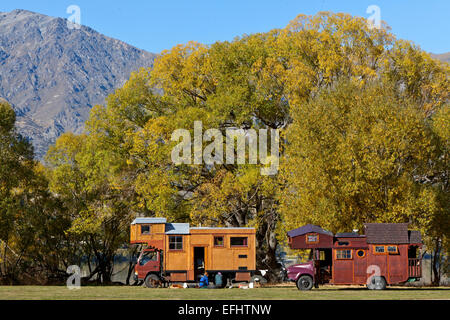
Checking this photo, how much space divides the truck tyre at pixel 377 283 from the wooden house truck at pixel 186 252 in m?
6.94

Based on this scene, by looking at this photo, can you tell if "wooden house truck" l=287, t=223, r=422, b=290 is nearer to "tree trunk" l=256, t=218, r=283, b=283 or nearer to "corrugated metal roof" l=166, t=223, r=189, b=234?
"corrugated metal roof" l=166, t=223, r=189, b=234

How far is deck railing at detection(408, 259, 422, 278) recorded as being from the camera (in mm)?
32344

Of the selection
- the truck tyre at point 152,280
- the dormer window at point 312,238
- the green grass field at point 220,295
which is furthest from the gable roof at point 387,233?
the truck tyre at point 152,280

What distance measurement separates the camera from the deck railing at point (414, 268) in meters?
32.3

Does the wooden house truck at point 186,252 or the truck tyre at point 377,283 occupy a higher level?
the wooden house truck at point 186,252

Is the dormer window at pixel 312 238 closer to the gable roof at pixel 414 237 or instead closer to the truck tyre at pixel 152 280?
the gable roof at pixel 414 237

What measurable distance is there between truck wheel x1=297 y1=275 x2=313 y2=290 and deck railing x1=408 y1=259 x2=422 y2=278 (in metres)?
5.34

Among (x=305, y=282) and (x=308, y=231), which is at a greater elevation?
(x=308, y=231)

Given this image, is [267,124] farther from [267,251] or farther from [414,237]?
[414,237]

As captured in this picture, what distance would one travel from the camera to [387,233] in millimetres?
32406

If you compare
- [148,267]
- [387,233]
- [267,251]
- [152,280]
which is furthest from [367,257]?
[267,251]

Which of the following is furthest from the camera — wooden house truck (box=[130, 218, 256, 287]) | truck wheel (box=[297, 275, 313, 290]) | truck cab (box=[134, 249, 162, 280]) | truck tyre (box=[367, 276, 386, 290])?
truck cab (box=[134, 249, 162, 280])

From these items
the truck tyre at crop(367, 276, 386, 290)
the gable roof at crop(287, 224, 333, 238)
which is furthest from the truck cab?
the truck tyre at crop(367, 276, 386, 290)

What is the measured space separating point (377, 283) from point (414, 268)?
2.11 m
